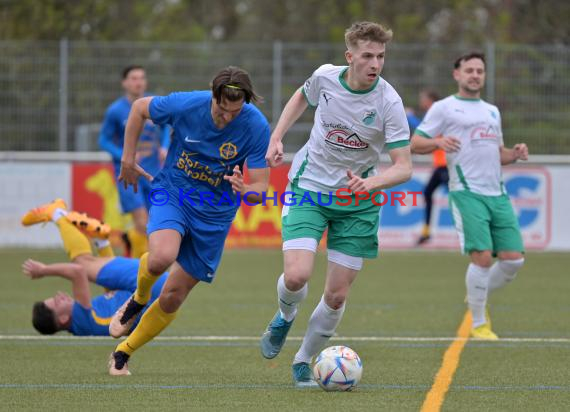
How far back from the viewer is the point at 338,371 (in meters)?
6.77

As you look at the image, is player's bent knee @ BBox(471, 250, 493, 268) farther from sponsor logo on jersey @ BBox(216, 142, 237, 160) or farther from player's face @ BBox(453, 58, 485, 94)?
sponsor logo on jersey @ BBox(216, 142, 237, 160)

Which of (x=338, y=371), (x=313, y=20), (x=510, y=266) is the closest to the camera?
(x=338, y=371)

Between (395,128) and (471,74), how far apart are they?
114 inches

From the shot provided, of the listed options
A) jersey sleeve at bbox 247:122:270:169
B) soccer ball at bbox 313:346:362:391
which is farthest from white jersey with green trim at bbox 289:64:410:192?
soccer ball at bbox 313:346:362:391

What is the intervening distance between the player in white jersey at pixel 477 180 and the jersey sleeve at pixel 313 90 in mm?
2369

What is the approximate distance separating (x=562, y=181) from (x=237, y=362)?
35.9 ft

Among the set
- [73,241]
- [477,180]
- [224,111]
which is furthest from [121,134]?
[224,111]

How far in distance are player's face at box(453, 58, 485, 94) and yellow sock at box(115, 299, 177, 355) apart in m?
3.57

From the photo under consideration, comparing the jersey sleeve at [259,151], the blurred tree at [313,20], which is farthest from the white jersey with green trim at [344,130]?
the blurred tree at [313,20]

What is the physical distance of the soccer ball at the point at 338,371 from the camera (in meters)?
6.77

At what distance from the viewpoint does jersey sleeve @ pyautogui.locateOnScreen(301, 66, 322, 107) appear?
7259 millimetres

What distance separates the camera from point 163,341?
9047 millimetres

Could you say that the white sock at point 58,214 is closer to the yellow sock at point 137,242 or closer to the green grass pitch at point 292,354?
the green grass pitch at point 292,354

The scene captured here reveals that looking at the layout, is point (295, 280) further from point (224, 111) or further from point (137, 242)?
point (137, 242)
